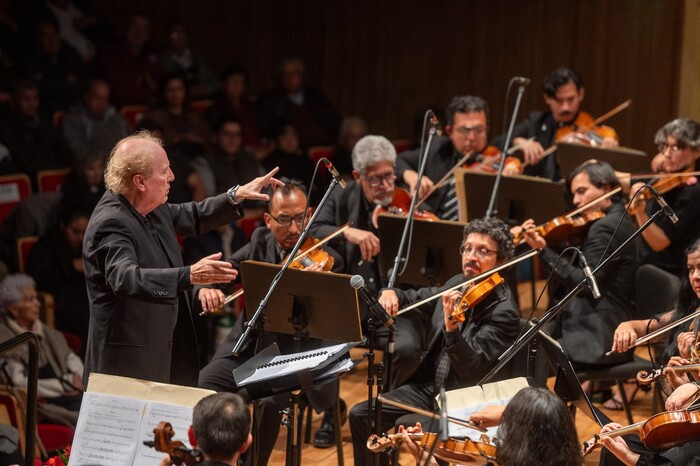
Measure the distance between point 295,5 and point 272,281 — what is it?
5.74m

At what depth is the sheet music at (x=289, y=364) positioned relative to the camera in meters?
3.27

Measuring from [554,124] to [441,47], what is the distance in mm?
2805

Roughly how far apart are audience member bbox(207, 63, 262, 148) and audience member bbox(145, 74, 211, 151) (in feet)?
1.04

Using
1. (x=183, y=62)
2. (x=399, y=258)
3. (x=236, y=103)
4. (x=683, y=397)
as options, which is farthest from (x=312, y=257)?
(x=183, y=62)

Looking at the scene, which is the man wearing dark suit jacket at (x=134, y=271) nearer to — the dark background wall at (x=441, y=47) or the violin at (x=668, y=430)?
the violin at (x=668, y=430)

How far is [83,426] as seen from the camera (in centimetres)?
305

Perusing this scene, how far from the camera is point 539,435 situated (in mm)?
2641

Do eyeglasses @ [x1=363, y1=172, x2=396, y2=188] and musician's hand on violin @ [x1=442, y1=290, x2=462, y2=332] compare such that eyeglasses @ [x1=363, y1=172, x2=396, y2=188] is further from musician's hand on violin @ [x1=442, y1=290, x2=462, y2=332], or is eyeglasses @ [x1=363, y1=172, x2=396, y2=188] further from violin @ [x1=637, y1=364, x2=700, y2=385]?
violin @ [x1=637, y1=364, x2=700, y2=385]

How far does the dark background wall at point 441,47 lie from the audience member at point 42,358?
4.03m

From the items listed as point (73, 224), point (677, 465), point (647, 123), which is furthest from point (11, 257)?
point (647, 123)

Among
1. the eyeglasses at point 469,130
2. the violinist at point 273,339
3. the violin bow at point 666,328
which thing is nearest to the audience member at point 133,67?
the eyeglasses at point 469,130

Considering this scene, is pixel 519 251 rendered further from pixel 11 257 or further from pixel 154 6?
pixel 154 6

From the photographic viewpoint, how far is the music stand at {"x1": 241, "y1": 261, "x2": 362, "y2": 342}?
3629mm

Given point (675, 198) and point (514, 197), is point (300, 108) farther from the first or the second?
point (675, 198)
